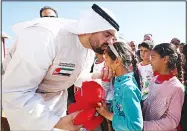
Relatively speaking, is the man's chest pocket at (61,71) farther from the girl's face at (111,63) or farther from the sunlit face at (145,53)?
the sunlit face at (145,53)

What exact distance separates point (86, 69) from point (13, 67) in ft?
3.20

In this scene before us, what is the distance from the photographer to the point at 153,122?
8.13ft

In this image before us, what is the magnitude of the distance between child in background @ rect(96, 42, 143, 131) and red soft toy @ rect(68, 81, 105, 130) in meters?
0.08

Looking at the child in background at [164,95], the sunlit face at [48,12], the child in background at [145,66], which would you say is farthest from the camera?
the sunlit face at [48,12]

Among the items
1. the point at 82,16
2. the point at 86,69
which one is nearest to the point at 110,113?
the point at 86,69

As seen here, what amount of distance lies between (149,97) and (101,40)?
84cm

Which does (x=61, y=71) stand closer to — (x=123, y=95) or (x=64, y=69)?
(x=64, y=69)

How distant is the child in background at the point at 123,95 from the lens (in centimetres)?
211

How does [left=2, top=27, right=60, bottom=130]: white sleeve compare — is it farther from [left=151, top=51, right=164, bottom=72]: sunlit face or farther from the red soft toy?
[left=151, top=51, right=164, bottom=72]: sunlit face

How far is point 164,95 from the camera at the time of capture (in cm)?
254

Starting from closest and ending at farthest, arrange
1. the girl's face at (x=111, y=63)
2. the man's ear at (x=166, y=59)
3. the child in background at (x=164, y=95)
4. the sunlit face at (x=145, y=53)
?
the girl's face at (x=111, y=63)
the child in background at (x=164, y=95)
the man's ear at (x=166, y=59)
the sunlit face at (x=145, y=53)

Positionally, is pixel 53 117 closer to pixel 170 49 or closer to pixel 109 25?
pixel 109 25

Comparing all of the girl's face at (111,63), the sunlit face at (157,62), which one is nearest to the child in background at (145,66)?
the sunlit face at (157,62)

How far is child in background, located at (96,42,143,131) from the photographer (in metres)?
2.11
